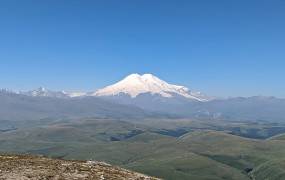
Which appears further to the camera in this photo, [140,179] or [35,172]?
[140,179]

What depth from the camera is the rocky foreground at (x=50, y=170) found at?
Result: 103 feet

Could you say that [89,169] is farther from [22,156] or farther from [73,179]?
[22,156]

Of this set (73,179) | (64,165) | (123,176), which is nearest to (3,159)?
(64,165)

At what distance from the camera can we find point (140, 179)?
3528cm

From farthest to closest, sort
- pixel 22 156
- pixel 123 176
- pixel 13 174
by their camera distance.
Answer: pixel 22 156
pixel 123 176
pixel 13 174

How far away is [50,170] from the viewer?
108ft

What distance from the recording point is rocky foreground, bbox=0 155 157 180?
31438mm

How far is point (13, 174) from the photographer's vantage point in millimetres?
31375

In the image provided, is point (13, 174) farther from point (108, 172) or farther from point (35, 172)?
point (108, 172)

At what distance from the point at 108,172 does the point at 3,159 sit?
850 cm

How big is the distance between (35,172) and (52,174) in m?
1.29

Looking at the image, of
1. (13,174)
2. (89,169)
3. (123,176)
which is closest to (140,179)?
(123,176)

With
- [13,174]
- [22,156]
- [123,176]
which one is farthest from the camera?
[22,156]

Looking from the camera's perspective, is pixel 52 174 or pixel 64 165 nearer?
pixel 52 174
